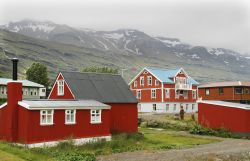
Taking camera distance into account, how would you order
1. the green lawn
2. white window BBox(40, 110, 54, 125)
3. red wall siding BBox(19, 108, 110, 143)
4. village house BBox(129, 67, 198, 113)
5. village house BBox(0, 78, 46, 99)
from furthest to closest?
village house BBox(0, 78, 46, 99) → village house BBox(129, 67, 198, 113) → white window BBox(40, 110, 54, 125) → red wall siding BBox(19, 108, 110, 143) → the green lawn

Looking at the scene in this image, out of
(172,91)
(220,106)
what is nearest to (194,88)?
(172,91)

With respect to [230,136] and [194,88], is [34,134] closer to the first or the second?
[230,136]

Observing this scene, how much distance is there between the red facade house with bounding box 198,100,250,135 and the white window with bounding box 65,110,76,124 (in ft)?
69.5

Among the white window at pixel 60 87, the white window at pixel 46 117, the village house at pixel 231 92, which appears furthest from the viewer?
the village house at pixel 231 92

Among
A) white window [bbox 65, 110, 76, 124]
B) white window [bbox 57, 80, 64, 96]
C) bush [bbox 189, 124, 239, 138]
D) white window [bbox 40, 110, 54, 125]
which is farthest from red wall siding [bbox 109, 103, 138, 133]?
white window [bbox 40, 110, 54, 125]

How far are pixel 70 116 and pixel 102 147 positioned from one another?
4.57m

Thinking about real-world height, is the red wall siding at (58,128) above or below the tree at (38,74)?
below

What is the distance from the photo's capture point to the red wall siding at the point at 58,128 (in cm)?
3431

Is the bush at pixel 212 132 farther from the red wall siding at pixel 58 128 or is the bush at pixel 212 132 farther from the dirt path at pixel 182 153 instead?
the red wall siding at pixel 58 128

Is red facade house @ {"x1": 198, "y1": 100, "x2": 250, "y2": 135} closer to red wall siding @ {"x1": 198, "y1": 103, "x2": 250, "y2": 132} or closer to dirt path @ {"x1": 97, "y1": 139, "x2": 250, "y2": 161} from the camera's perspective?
red wall siding @ {"x1": 198, "y1": 103, "x2": 250, "y2": 132}

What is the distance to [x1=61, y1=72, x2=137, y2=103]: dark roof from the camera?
143ft

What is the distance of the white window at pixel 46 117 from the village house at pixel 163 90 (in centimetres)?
4712

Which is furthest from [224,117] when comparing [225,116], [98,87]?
[98,87]

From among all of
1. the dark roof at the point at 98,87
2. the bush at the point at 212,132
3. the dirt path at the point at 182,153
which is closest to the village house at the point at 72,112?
the dark roof at the point at 98,87
